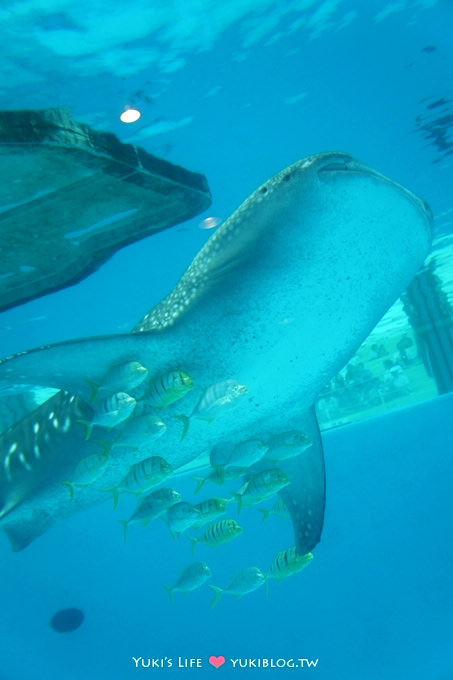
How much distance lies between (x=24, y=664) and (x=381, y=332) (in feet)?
69.0

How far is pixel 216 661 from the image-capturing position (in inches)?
342

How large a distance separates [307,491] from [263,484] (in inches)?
25.3

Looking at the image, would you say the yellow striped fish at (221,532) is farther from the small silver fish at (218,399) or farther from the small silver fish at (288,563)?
the small silver fish at (218,399)

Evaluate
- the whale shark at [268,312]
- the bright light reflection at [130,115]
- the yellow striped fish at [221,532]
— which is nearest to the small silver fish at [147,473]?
the whale shark at [268,312]

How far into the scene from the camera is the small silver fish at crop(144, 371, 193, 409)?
3.88 meters

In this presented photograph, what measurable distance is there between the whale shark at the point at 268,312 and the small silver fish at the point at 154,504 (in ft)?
1.49

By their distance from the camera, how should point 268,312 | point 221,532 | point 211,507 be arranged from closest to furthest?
point 268,312 < point 211,507 < point 221,532

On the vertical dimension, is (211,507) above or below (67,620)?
above

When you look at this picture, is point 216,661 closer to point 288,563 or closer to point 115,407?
point 288,563

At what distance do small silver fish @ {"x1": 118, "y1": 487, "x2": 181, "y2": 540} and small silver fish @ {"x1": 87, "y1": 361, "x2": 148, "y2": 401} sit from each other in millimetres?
1870

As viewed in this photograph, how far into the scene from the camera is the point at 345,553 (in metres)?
8.38

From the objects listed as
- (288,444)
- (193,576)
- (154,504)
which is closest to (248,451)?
(288,444)

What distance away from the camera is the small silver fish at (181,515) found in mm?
5363

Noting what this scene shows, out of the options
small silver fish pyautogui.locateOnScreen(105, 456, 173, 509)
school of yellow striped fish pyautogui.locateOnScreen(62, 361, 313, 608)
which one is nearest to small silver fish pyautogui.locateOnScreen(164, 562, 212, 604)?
school of yellow striped fish pyautogui.locateOnScreen(62, 361, 313, 608)
